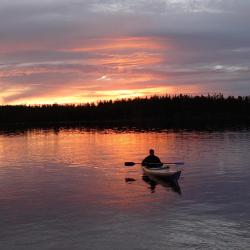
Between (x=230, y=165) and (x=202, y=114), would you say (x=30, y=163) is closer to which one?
(x=230, y=165)

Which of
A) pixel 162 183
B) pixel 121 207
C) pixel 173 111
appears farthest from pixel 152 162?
pixel 173 111

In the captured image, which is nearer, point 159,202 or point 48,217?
point 48,217

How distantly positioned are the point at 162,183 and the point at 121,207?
26.3 feet

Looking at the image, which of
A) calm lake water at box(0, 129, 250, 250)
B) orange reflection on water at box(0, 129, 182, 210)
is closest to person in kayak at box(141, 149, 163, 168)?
calm lake water at box(0, 129, 250, 250)

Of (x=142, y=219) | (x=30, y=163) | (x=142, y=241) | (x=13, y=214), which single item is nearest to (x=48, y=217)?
(x=13, y=214)

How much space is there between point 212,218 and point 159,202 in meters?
4.92

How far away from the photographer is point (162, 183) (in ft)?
110

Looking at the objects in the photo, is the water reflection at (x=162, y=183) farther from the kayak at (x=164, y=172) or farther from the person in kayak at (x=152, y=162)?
the person in kayak at (x=152, y=162)

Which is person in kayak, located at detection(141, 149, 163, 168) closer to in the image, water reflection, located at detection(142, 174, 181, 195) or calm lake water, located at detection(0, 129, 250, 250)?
water reflection, located at detection(142, 174, 181, 195)

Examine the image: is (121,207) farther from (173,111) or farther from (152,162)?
(173,111)

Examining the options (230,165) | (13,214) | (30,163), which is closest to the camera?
(13,214)

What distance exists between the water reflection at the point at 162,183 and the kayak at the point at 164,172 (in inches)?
11.5

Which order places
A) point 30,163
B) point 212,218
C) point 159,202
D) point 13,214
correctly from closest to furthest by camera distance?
point 212,218 → point 13,214 → point 159,202 → point 30,163

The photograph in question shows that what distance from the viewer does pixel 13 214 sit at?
25.0 meters
